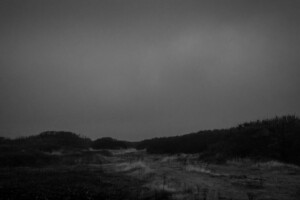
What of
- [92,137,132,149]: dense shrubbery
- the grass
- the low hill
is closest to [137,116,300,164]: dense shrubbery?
the grass

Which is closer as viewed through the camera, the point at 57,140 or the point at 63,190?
the point at 63,190

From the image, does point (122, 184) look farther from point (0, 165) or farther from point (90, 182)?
point (0, 165)

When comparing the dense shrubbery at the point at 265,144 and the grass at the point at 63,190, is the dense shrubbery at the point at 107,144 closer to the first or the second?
the dense shrubbery at the point at 265,144

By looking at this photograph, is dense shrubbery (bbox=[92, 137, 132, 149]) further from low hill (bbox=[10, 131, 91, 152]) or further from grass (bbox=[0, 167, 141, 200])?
grass (bbox=[0, 167, 141, 200])

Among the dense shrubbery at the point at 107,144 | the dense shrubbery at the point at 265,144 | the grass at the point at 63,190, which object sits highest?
the dense shrubbery at the point at 107,144

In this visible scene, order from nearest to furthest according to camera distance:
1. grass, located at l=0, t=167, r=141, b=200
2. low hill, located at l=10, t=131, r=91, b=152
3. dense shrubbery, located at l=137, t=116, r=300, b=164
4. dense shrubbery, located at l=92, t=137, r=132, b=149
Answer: grass, located at l=0, t=167, r=141, b=200 < dense shrubbery, located at l=137, t=116, r=300, b=164 < low hill, located at l=10, t=131, r=91, b=152 < dense shrubbery, located at l=92, t=137, r=132, b=149

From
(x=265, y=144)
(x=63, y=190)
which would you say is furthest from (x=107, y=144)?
(x=63, y=190)

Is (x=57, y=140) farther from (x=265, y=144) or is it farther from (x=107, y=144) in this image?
(x=265, y=144)

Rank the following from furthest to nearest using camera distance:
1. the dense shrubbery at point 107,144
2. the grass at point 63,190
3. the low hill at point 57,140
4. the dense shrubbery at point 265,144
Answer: the dense shrubbery at point 107,144, the low hill at point 57,140, the dense shrubbery at point 265,144, the grass at point 63,190

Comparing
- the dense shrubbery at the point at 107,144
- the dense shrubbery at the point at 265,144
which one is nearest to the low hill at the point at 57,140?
the dense shrubbery at the point at 107,144

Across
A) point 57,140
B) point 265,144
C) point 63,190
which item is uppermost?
point 57,140

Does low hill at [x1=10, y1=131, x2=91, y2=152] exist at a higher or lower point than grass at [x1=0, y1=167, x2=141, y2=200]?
higher

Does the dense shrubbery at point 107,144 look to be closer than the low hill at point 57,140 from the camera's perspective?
No

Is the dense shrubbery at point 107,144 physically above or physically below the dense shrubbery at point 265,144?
above
